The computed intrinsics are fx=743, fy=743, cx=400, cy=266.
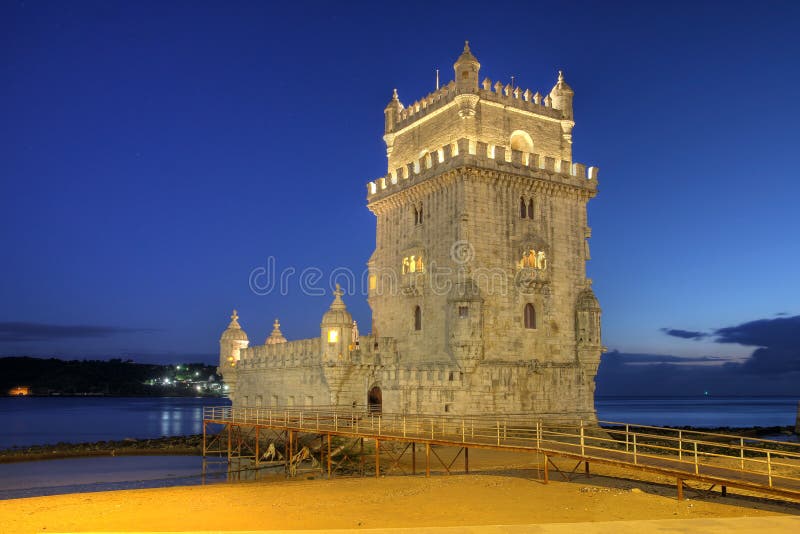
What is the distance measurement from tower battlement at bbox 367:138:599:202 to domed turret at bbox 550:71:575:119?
10.8 ft

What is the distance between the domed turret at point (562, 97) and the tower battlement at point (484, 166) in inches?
130

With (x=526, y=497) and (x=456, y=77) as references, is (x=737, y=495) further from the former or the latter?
(x=456, y=77)

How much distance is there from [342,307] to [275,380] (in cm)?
924

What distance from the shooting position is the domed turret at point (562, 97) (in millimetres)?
40938

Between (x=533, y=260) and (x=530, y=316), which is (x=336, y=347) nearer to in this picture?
(x=530, y=316)

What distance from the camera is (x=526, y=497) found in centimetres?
1972

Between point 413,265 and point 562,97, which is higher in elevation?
point 562,97

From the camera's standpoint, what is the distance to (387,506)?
19.1 m

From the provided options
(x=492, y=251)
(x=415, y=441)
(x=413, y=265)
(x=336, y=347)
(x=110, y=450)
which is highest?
(x=492, y=251)

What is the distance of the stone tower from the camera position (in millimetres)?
35250

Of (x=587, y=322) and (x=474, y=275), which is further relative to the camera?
(x=587, y=322)

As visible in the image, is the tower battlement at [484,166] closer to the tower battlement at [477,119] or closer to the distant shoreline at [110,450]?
the tower battlement at [477,119]

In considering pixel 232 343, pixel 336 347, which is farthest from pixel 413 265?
pixel 232 343

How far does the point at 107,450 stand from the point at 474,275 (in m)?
28.2
